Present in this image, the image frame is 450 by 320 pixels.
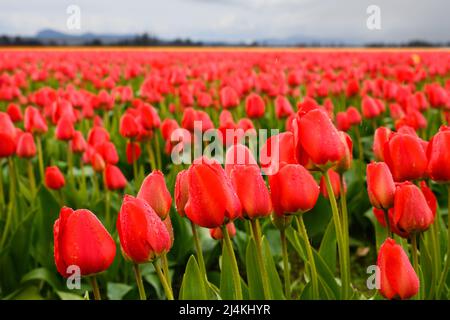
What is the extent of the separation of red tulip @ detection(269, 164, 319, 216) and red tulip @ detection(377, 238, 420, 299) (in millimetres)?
180

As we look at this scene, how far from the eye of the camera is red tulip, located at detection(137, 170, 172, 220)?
1.14 metres

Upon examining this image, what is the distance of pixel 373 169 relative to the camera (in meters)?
1.19

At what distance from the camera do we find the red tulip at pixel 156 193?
1142 mm

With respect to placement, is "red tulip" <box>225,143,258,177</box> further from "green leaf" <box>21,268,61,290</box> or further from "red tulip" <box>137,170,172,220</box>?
"green leaf" <box>21,268,61,290</box>

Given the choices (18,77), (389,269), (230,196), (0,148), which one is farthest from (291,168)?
(18,77)

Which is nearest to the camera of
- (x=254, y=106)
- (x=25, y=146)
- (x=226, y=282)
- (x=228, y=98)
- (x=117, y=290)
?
(x=226, y=282)

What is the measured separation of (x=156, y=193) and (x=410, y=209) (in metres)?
0.54

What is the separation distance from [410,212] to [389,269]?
169 millimetres

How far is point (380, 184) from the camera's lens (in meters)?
1.20

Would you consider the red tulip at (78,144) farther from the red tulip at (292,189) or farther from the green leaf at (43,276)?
the red tulip at (292,189)

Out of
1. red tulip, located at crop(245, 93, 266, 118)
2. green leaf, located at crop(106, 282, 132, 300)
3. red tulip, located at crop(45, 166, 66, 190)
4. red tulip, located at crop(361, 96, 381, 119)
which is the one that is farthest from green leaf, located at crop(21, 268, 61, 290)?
red tulip, located at crop(361, 96, 381, 119)

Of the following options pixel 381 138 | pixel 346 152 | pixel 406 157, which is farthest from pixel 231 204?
pixel 381 138

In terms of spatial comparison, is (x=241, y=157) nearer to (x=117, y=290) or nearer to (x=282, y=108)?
(x=117, y=290)
